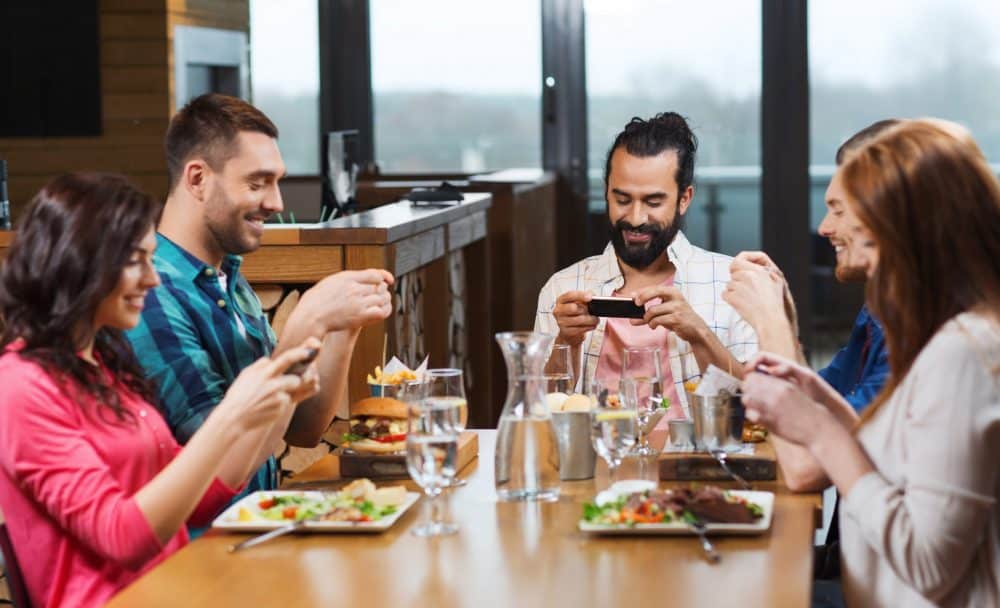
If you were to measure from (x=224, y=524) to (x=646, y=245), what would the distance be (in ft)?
5.35

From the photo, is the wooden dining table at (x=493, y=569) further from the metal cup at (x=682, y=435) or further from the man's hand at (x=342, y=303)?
the man's hand at (x=342, y=303)

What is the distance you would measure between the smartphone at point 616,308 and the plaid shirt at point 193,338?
0.75m

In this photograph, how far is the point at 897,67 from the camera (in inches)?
306

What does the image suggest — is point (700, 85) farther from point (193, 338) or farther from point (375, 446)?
point (375, 446)

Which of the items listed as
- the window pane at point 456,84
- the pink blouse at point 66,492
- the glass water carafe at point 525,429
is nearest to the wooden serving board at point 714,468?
the glass water carafe at point 525,429

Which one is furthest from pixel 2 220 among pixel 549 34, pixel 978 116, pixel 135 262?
pixel 978 116

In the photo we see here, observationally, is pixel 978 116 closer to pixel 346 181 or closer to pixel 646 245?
pixel 346 181

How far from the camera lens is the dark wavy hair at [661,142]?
3619 millimetres

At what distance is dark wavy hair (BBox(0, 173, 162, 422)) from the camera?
7.14 ft

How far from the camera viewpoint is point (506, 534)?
2236 millimetres

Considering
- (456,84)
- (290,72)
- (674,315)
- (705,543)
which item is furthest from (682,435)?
(290,72)

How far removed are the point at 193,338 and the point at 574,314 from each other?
2.92 feet

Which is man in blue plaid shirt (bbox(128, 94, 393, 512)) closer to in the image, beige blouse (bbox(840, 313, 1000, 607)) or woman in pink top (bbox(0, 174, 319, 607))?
woman in pink top (bbox(0, 174, 319, 607))

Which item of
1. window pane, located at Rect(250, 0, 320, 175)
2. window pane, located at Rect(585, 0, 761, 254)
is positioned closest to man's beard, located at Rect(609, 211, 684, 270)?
window pane, located at Rect(585, 0, 761, 254)
